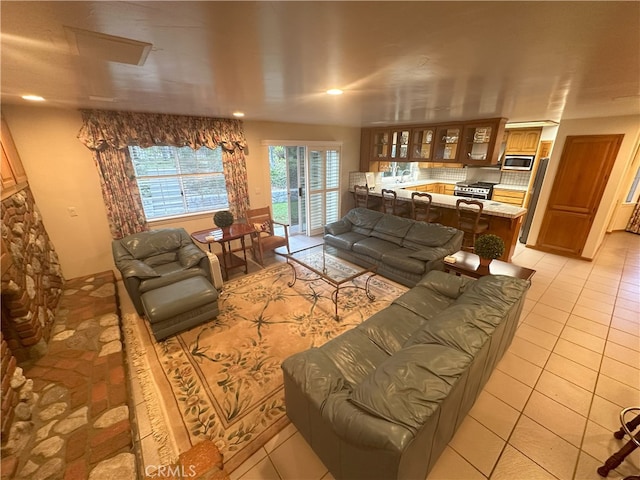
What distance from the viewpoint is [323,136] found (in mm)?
5129

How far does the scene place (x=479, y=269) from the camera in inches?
108

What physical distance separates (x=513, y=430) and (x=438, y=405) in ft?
3.80

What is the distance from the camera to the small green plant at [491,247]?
2570 millimetres

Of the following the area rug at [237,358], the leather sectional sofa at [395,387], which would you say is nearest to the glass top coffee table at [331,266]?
the area rug at [237,358]

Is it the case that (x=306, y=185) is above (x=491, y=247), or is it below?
above

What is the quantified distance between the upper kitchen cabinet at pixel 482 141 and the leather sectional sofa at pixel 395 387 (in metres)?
2.59

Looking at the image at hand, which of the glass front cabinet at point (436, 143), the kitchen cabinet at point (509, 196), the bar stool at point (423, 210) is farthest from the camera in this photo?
the kitchen cabinet at point (509, 196)

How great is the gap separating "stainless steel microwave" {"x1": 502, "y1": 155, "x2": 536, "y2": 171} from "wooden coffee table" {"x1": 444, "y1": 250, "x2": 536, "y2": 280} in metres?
3.91

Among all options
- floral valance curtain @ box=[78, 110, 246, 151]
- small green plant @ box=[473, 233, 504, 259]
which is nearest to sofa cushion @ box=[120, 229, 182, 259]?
floral valance curtain @ box=[78, 110, 246, 151]

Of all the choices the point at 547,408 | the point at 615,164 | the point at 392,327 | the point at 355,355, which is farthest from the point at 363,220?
the point at 615,164

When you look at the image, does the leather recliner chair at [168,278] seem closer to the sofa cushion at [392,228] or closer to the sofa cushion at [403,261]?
the sofa cushion at [403,261]

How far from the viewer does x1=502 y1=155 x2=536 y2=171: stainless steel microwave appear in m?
5.47

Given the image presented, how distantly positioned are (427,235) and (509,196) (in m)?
3.68

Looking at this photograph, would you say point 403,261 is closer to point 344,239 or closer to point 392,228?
point 392,228
